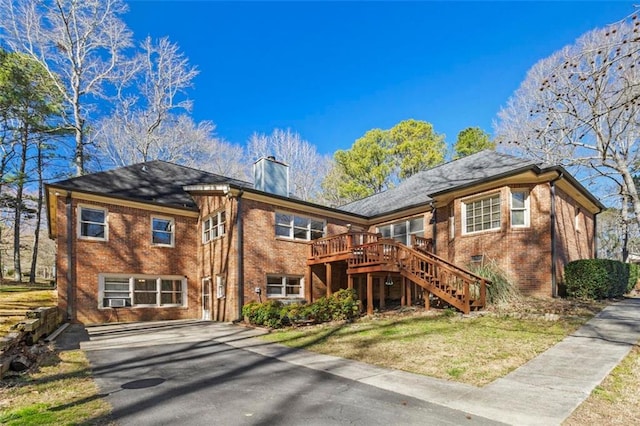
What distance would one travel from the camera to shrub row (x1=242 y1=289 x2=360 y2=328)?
11688mm

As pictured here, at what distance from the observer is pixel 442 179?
58.8ft

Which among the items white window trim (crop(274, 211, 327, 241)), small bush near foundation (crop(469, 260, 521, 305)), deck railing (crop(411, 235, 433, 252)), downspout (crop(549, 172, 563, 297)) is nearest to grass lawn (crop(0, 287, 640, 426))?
small bush near foundation (crop(469, 260, 521, 305))

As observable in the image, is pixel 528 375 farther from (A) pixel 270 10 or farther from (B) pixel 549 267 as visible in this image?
(A) pixel 270 10

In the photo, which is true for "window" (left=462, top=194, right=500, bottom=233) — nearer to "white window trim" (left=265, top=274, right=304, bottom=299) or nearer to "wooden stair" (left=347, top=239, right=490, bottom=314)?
"wooden stair" (left=347, top=239, right=490, bottom=314)

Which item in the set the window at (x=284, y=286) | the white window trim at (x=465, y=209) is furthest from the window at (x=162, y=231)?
the white window trim at (x=465, y=209)

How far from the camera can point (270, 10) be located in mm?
16641

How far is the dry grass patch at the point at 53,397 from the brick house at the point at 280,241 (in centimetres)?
718

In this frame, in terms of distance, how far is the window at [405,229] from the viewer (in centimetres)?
1672

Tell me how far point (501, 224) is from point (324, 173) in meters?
24.6

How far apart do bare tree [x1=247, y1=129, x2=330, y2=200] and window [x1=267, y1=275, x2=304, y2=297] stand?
19747 mm

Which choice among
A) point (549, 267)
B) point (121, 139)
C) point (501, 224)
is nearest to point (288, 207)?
point (501, 224)

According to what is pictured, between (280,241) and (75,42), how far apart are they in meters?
19.3

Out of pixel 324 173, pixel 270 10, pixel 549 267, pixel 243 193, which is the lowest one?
pixel 549 267

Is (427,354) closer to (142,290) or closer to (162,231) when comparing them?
(142,290)
